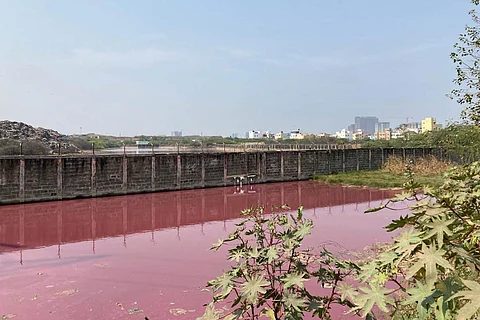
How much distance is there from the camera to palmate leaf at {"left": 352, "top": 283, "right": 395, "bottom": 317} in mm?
1460

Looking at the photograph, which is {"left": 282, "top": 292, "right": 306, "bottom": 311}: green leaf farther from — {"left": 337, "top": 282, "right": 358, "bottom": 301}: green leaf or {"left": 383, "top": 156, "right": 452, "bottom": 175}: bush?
{"left": 383, "top": 156, "right": 452, "bottom": 175}: bush

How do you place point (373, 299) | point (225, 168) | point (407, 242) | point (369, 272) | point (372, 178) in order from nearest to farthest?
point (407, 242) < point (373, 299) < point (369, 272) < point (225, 168) < point (372, 178)

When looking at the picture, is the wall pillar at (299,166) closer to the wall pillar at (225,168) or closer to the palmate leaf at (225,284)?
the wall pillar at (225,168)

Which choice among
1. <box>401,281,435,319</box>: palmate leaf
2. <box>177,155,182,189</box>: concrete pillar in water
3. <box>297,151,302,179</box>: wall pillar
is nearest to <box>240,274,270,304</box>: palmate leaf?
<box>401,281,435,319</box>: palmate leaf

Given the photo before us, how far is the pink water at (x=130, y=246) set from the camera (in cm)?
532

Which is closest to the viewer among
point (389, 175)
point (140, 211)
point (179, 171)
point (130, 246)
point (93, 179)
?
point (130, 246)

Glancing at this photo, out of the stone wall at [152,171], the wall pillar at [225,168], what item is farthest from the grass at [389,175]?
the wall pillar at [225,168]

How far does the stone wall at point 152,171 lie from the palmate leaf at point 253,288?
14625mm

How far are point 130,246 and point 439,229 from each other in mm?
8102

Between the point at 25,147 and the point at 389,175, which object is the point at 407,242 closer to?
the point at 25,147

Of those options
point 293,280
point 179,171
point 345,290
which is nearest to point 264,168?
point 179,171

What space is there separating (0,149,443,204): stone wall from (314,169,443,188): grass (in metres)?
1.18

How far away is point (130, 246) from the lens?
868 cm

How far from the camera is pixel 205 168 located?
1917 centimetres
